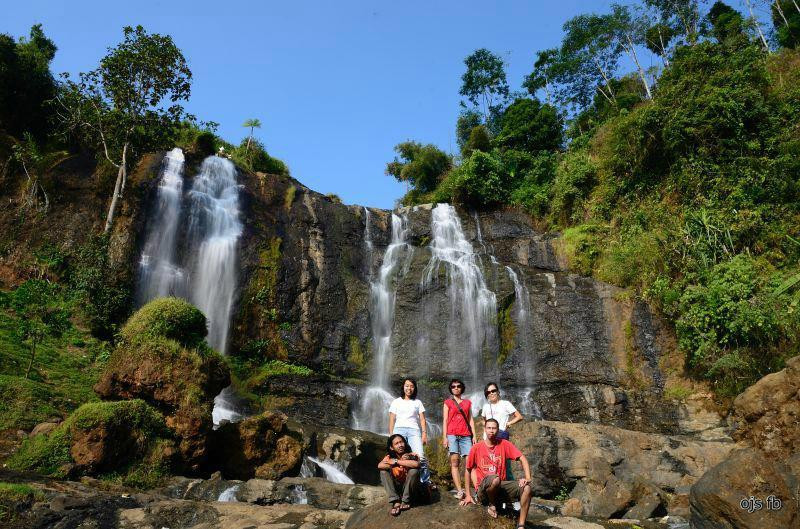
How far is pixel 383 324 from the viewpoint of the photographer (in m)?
18.0

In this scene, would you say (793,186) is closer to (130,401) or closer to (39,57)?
(130,401)

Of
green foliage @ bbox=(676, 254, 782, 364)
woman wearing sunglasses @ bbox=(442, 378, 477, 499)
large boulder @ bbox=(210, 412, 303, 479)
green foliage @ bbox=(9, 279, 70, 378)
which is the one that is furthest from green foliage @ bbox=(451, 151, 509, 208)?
woman wearing sunglasses @ bbox=(442, 378, 477, 499)

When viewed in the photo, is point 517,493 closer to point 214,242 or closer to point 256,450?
point 256,450

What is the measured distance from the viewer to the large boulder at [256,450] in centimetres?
948

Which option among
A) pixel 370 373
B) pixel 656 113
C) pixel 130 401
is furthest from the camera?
pixel 656 113

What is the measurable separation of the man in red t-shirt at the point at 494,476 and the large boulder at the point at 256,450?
5.65m

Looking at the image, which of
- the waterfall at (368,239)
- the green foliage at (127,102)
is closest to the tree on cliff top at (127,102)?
the green foliage at (127,102)

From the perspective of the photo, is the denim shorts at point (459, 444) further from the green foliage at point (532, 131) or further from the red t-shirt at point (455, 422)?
the green foliage at point (532, 131)

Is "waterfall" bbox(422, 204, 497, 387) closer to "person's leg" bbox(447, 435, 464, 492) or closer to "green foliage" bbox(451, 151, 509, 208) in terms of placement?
"green foliage" bbox(451, 151, 509, 208)

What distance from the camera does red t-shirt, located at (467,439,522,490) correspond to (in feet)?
16.3

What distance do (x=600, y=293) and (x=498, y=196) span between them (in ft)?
26.8

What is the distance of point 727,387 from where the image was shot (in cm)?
1327

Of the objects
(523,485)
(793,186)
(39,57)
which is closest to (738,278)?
(793,186)

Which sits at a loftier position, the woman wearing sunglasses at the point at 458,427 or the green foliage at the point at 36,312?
the green foliage at the point at 36,312
